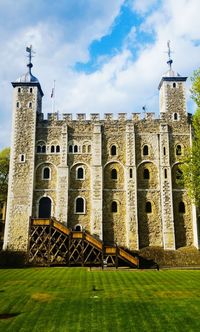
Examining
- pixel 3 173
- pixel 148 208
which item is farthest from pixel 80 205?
pixel 3 173

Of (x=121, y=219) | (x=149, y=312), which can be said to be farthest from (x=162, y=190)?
(x=149, y=312)

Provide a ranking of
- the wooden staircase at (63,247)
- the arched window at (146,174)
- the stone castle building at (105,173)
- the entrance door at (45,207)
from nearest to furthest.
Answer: the wooden staircase at (63,247), the stone castle building at (105,173), the entrance door at (45,207), the arched window at (146,174)

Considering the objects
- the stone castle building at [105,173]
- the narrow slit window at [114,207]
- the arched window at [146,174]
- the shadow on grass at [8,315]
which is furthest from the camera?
the arched window at [146,174]

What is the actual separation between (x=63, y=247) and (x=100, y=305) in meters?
16.9

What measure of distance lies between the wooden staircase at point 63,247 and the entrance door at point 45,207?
3.30m

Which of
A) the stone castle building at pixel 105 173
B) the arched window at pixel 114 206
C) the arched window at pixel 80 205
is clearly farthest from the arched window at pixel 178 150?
the arched window at pixel 80 205

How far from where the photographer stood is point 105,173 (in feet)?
105

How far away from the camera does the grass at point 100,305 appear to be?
9.30 meters

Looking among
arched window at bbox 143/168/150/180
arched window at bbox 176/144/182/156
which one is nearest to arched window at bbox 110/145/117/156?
arched window at bbox 143/168/150/180

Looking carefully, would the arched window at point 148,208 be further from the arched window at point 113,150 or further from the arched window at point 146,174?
the arched window at point 113,150

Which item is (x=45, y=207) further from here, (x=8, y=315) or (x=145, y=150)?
(x=8, y=315)

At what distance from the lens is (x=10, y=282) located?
16.0 m

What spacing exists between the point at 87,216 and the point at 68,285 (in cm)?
1623

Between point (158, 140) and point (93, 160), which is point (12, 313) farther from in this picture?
point (158, 140)
